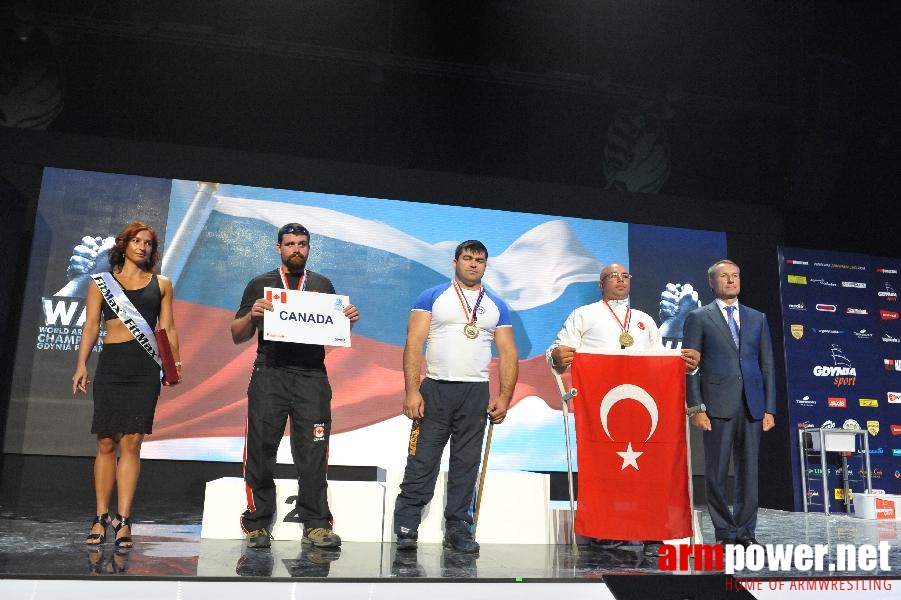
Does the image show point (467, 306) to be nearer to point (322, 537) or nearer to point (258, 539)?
point (322, 537)

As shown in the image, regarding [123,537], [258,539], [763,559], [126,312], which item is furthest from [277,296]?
[763,559]

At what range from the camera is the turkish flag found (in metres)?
3.62

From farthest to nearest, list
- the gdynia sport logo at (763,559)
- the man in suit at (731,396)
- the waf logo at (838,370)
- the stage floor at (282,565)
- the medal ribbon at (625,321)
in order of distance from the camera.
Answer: the waf logo at (838,370) → the medal ribbon at (625,321) → the man in suit at (731,396) → the gdynia sport logo at (763,559) → the stage floor at (282,565)

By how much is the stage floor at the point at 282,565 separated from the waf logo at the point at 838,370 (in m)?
3.66

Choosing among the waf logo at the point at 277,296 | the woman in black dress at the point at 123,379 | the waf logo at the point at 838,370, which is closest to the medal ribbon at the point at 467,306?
the waf logo at the point at 277,296

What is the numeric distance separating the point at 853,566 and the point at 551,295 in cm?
402

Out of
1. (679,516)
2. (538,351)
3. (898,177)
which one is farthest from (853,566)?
(898,177)

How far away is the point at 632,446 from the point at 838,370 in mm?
5082

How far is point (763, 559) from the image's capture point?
3490 millimetres

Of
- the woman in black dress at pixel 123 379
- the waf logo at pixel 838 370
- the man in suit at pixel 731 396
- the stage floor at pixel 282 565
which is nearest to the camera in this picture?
the stage floor at pixel 282 565

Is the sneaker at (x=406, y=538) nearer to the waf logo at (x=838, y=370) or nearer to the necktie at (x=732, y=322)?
the necktie at (x=732, y=322)

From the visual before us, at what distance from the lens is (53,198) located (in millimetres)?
6336

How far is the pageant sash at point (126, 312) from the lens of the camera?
337cm

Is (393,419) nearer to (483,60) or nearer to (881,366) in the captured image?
(483,60)
